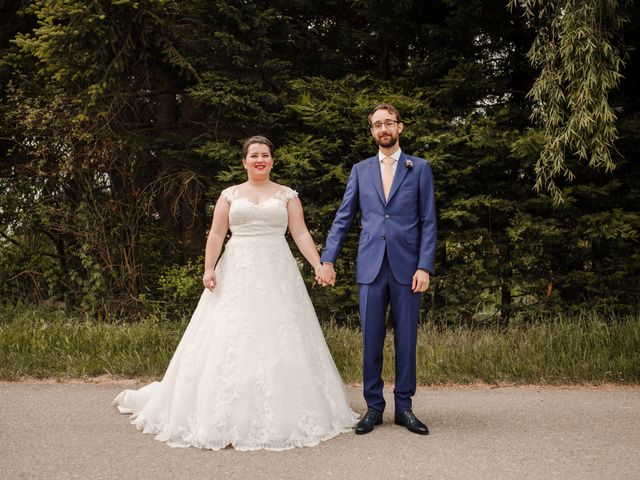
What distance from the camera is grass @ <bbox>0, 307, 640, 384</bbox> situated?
520 centimetres

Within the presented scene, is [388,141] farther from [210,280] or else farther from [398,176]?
[210,280]

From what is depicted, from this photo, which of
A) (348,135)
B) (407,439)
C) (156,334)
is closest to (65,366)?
(156,334)

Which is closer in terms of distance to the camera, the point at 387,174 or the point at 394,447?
the point at 394,447

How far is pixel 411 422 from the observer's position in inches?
152

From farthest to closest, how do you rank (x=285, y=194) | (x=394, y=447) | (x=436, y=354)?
(x=436, y=354) → (x=285, y=194) → (x=394, y=447)

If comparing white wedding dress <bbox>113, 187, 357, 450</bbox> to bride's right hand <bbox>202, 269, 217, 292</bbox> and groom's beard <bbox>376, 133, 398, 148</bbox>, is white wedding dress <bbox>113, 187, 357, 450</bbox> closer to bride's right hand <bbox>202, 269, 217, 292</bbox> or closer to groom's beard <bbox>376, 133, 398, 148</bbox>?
bride's right hand <bbox>202, 269, 217, 292</bbox>

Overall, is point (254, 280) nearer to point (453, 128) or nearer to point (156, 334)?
point (156, 334)

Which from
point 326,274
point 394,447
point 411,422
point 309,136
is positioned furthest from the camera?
point 309,136

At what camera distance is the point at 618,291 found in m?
7.14

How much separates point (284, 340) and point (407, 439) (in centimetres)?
105

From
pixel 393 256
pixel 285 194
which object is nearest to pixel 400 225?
pixel 393 256

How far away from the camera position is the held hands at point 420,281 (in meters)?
3.80

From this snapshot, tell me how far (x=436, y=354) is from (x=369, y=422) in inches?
72.7

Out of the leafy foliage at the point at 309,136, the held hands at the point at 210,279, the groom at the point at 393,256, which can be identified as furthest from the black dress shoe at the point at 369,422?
the leafy foliage at the point at 309,136
